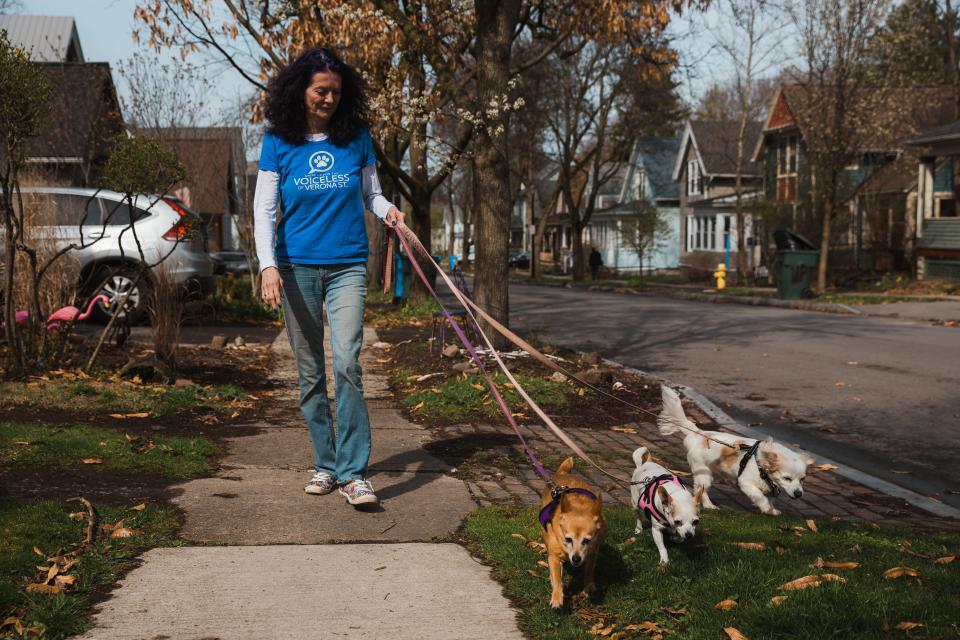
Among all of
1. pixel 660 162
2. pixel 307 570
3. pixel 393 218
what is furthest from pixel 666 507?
pixel 660 162

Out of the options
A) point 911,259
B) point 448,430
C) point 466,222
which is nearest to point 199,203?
point 911,259

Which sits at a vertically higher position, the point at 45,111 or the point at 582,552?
the point at 45,111

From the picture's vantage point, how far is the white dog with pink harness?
4246 mm

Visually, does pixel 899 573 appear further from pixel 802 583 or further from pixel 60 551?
pixel 60 551

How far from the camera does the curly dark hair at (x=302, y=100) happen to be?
210 inches

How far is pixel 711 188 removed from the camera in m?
54.7

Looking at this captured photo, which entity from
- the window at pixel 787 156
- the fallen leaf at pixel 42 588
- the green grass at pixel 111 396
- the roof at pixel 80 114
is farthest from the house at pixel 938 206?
the fallen leaf at pixel 42 588

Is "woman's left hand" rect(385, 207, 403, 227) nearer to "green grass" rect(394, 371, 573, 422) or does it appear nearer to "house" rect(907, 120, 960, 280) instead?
"green grass" rect(394, 371, 573, 422)

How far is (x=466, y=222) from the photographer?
253 feet

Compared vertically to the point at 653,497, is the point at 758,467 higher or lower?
lower

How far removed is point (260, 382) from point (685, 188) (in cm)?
5074

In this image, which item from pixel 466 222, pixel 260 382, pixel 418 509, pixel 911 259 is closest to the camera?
pixel 418 509

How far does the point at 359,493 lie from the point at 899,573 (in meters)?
2.62

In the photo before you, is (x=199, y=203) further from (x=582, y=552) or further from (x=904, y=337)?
(x=582, y=552)
